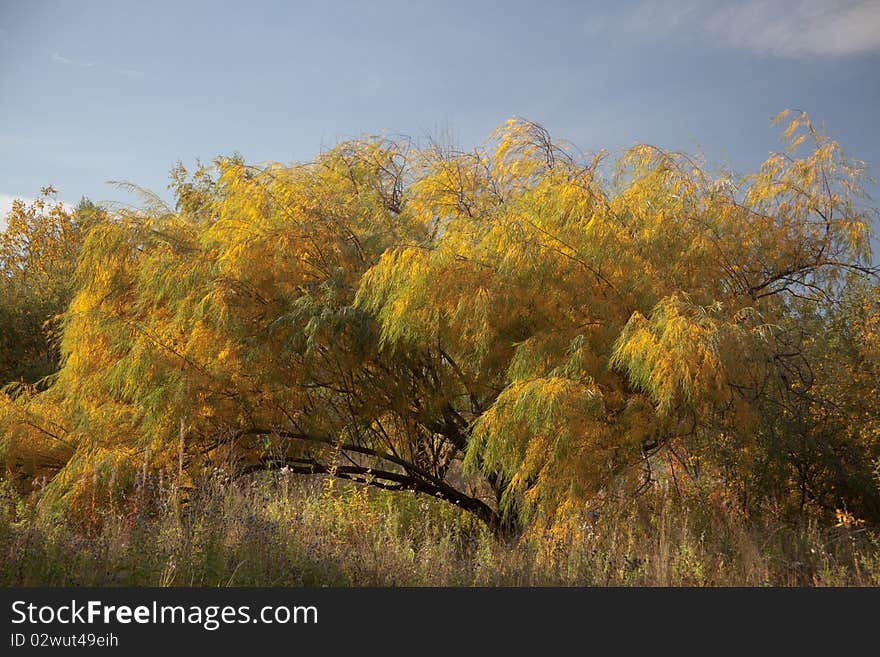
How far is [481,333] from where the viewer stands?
666 centimetres

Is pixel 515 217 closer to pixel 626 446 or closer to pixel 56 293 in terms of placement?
pixel 626 446

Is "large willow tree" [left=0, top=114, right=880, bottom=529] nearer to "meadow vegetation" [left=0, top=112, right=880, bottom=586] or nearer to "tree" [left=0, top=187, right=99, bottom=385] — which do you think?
"meadow vegetation" [left=0, top=112, right=880, bottom=586]

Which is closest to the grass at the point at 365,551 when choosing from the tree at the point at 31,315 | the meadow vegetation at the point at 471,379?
the meadow vegetation at the point at 471,379

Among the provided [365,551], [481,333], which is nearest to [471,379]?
[481,333]

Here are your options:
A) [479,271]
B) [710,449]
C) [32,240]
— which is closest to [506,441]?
[479,271]

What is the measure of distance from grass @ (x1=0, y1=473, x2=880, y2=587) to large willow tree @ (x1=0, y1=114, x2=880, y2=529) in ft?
1.22

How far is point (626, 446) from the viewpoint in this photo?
650 cm

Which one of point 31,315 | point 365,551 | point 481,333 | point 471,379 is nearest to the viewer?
point 365,551

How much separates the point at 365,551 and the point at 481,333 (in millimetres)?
1957

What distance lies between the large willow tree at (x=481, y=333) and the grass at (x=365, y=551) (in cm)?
37

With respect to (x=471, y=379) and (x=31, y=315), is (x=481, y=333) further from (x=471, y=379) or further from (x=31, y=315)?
(x=31, y=315)

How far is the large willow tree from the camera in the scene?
6.40 m

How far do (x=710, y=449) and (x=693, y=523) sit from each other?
61.0 inches

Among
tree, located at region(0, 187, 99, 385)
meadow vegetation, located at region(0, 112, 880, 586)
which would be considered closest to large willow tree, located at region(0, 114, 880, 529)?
meadow vegetation, located at region(0, 112, 880, 586)
